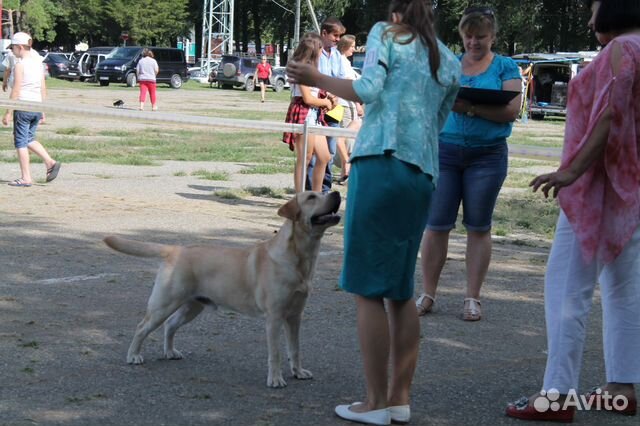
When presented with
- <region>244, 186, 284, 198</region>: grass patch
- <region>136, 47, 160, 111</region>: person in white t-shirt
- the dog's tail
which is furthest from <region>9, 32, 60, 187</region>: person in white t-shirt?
<region>136, 47, 160, 111</region>: person in white t-shirt

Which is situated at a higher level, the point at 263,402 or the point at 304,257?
the point at 304,257

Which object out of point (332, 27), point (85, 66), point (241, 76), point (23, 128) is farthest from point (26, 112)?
point (85, 66)

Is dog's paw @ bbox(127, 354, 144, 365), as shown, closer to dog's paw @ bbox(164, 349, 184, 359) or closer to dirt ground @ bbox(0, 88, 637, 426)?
dirt ground @ bbox(0, 88, 637, 426)

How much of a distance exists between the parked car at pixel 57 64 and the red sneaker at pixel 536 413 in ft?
182

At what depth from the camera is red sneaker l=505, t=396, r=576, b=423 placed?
4414 mm

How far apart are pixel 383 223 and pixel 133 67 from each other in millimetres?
48693

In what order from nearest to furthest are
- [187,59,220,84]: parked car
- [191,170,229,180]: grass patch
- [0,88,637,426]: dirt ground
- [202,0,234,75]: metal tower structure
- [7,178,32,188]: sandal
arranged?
[0,88,637,426]: dirt ground → [7,178,32,188]: sandal → [191,170,229,180]: grass patch → [187,59,220,84]: parked car → [202,0,234,75]: metal tower structure

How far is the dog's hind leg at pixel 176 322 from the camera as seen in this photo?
534cm

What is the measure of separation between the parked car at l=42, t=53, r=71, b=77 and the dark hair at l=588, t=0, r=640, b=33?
2185 inches

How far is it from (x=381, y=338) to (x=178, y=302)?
1316mm

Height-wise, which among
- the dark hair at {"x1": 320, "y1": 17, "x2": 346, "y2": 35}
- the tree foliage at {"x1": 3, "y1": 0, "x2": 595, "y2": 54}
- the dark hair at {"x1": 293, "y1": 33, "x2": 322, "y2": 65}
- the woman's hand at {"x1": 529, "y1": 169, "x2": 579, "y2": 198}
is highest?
the tree foliage at {"x1": 3, "y1": 0, "x2": 595, "y2": 54}

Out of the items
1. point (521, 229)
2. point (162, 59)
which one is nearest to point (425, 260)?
point (521, 229)

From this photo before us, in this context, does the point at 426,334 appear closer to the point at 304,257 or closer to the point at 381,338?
the point at 304,257

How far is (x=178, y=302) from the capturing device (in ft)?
16.8
